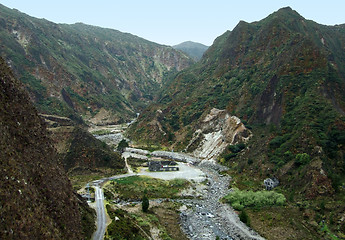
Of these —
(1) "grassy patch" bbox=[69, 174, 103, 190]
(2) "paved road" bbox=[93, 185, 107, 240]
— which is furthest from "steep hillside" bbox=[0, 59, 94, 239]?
(1) "grassy patch" bbox=[69, 174, 103, 190]

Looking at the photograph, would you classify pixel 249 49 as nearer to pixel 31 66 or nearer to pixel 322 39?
pixel 322 39

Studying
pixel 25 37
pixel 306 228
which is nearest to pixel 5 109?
pixel 306 228

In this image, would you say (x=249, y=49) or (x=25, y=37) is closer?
(x=249, y=49)

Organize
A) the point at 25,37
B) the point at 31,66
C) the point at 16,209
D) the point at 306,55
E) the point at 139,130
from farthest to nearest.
Answer: the point at 25,37 < the point at 31,66 < the point at 139,130 < the point at 306,55 < the point at 16,209

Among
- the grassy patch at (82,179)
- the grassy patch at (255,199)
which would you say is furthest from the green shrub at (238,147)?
the grassy patch at (82,179)

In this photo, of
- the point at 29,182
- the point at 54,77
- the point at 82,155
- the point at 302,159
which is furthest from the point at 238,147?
the point at 54,77

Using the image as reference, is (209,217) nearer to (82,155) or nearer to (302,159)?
(302,159)
